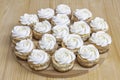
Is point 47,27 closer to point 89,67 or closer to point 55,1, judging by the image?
point 89,67

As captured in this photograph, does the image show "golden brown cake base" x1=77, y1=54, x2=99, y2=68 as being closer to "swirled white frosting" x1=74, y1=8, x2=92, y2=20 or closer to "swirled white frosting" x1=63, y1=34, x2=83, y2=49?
"swirled white frosting" x1=63, y1=34, x2=83, y2=49

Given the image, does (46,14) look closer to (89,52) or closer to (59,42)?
(59,42)

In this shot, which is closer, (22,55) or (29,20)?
(22,55)

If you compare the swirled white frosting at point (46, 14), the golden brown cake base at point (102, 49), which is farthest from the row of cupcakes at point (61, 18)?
the golden brown cake base at point (102, 49)

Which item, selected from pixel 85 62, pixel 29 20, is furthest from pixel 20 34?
pixel 85 62

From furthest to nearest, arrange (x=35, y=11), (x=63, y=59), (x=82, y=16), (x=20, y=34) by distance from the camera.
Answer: (x=35, y=11), (x=82, y=16), (x=20, y=34), (x=63, y=59)

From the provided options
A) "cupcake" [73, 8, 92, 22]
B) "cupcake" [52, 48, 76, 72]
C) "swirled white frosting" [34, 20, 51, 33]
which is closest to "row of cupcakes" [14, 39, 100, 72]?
"cupcake" [52, 48, 76, 72]

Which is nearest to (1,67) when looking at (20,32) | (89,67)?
(20,32)
